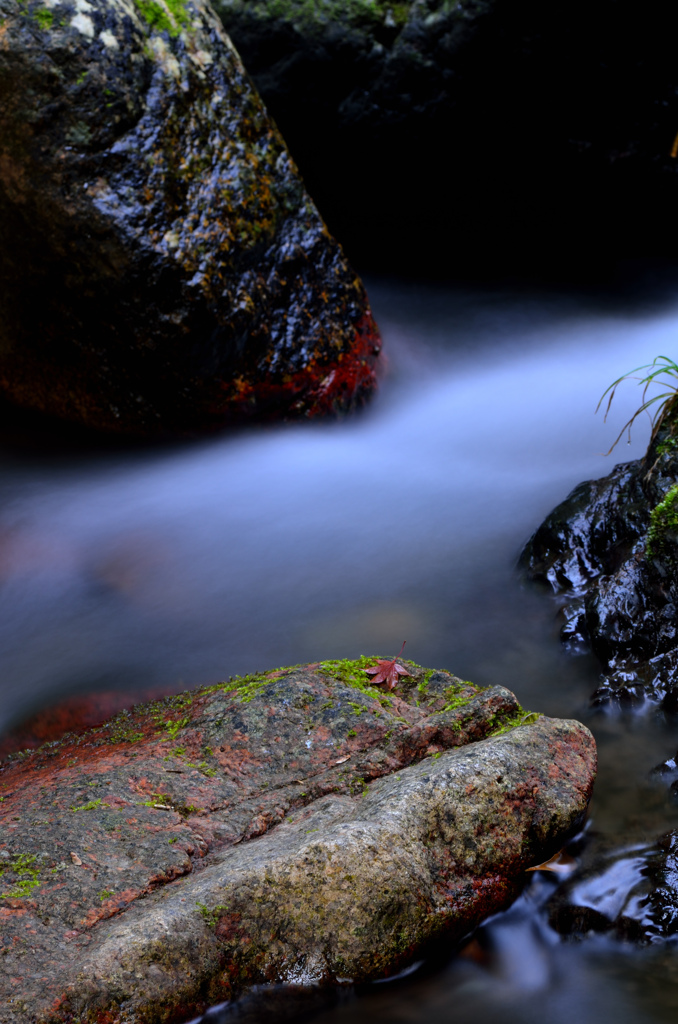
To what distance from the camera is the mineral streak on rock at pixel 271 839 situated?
1916 mm

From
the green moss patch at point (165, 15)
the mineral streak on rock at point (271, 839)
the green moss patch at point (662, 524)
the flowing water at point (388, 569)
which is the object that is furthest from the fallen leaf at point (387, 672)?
the green moss patch at point (165, 15)

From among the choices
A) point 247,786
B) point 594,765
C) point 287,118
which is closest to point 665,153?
point 287,118

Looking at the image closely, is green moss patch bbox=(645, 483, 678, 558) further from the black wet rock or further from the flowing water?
the black wet rock

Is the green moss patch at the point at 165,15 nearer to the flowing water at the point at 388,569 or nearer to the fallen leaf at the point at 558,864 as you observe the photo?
the flowing water at the point at 388,569

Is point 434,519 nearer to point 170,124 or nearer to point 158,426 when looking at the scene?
point 158,426

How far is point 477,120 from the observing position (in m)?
7.71

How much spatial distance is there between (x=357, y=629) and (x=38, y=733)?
163cm

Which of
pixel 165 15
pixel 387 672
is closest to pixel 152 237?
pixel 165 15

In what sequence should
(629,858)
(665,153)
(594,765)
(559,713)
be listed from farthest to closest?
(665,153) < (559,713) < (594,765) < (629,858)

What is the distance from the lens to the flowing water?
2189 mm

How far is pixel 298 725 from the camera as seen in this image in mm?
2660

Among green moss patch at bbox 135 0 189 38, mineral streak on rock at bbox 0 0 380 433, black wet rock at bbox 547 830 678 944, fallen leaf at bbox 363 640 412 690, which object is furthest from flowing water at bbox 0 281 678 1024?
green moss patch at bbox 135 0 189 38

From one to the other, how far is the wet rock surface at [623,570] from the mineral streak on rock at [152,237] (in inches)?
102

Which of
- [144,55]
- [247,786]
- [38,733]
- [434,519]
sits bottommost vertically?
[38,733]
